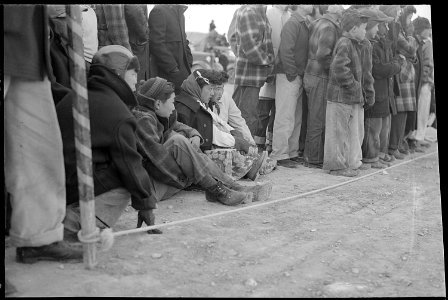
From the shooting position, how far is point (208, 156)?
5738 mm

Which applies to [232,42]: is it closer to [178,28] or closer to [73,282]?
[178,28]

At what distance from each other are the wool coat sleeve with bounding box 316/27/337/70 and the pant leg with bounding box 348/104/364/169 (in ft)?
2.33

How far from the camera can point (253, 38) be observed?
7105 millimetres

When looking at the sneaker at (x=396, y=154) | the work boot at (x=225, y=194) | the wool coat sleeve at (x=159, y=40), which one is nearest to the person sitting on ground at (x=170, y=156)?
the work boot at (x=225, y=194)

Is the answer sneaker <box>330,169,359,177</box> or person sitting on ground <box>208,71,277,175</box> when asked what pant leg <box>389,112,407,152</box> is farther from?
person sitting on ground <box>208,71,277,175</box>

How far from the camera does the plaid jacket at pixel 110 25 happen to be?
5.63m

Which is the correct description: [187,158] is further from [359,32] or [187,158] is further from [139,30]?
[359,32]

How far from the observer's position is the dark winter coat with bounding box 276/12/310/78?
731cm

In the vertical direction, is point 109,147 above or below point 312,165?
above

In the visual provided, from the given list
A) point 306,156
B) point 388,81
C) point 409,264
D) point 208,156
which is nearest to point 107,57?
point 208,156

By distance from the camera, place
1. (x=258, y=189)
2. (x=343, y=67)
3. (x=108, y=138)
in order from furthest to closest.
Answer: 1. (x=343, y=67)
2. (x=258, y=189)
3. (x=108, y=138)

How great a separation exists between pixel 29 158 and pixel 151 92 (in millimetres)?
1733

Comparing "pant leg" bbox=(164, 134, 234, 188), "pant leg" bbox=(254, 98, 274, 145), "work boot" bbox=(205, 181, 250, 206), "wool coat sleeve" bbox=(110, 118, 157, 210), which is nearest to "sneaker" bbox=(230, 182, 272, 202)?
"work boot" bbox=(205, 181, 250, 206)

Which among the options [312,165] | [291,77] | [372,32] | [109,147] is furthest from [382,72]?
[109,147]
